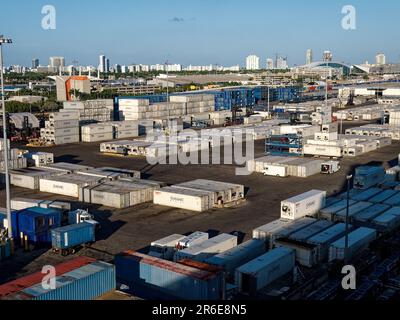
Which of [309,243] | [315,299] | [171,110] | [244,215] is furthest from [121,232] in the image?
[171,110]

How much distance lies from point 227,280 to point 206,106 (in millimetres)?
68234

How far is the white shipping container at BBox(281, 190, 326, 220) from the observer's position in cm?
2627

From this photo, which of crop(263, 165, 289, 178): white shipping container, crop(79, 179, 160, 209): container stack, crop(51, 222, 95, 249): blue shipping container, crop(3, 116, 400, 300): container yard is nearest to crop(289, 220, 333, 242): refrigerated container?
crop(3, 116, 400, 300): container yard

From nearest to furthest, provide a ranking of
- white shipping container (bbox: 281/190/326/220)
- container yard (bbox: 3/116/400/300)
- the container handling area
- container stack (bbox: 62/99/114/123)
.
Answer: the container handling area, container yard (bbox: 3/116/400/300), white shipping container (bbox: 281/190/326/220), container stack (bbox: 62/99/114/123)

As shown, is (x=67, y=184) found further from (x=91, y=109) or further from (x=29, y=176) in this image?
(x=91, y=109)

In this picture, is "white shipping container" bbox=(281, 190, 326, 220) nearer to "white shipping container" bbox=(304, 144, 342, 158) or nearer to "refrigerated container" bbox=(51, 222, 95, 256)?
"refrigerated container" bbox=(51, 222, 95, 256)

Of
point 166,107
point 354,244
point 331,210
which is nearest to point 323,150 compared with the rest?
point 331,210

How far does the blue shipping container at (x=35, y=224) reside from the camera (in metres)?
24.4

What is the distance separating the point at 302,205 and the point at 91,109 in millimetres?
48830

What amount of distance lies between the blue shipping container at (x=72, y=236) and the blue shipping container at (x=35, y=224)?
1562 millimetres

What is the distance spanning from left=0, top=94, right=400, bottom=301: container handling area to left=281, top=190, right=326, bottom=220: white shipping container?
66mm

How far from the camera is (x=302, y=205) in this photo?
2677 centimetres

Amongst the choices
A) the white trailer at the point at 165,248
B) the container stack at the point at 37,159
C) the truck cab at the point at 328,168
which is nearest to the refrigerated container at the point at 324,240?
the white trailer at the point at 165,248
